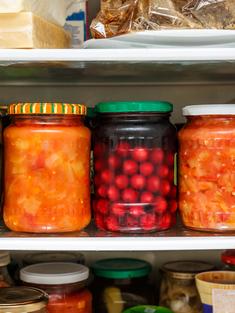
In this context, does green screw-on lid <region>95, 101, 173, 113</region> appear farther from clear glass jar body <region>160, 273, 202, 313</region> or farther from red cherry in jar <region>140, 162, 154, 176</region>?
clear glass jar body <region>160, 273, 202, 313</region>

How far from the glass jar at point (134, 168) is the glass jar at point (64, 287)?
15 centimetres

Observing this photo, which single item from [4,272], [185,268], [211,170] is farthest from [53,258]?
[211,170]

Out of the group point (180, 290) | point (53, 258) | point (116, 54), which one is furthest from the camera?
point (53, 258)

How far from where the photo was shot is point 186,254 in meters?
1.60

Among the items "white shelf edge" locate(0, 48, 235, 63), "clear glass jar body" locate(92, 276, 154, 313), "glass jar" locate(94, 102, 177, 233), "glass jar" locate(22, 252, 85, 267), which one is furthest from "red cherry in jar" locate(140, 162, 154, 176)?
"glass jar" locate(22, 252, 85, 267)

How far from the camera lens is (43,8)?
4.10ft

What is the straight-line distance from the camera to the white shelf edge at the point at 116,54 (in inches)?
44.0

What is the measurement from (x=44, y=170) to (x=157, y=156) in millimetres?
227

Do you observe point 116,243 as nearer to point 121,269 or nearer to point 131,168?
point 131,168

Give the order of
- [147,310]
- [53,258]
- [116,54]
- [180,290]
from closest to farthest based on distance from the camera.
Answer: [116,54]
[147,310]
[180,290]
[53,258]

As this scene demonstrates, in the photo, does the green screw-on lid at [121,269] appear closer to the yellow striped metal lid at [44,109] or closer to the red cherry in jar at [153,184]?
the red cherry in jar at [153,184]

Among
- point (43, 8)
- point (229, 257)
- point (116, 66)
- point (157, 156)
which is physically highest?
point (43, 8)

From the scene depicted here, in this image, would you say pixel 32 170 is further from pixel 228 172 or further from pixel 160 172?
pixel 228 172

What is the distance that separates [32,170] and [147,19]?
383mm
